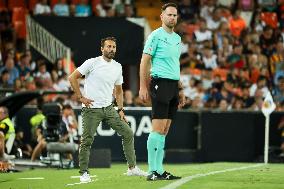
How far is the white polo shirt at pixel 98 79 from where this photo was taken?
15.2m

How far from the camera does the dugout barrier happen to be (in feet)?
81.1

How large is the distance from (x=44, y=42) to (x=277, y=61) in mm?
6486

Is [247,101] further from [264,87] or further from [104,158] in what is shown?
[104,158]

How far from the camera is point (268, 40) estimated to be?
29953mm

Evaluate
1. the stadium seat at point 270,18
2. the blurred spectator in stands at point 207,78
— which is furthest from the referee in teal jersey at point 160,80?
the stadium seat at point 270,18

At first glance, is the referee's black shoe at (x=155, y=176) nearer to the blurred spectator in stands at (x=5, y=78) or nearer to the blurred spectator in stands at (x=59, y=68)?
the blurred spectator in stands at (x=5, y=78)

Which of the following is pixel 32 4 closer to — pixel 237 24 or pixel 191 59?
pixel 191 59

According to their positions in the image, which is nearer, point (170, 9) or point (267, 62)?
point (170, 9)

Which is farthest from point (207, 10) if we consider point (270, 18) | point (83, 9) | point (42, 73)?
point (42, 73)

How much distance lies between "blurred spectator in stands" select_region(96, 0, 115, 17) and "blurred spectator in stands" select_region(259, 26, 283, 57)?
4361 mm

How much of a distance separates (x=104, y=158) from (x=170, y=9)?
6.80m

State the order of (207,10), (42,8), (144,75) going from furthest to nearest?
1. (207,10)
2. (42,8)
3. (144,75)

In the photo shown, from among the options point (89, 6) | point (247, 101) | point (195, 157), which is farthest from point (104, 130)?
point (89, 6)

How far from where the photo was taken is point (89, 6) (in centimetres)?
3011
